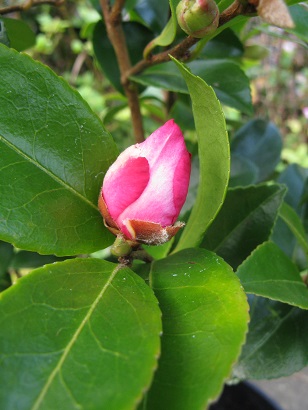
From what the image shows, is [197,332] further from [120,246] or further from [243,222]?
[243,222]

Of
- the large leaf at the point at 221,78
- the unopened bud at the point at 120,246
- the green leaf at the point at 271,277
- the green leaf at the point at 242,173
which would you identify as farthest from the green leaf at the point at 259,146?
the unopened bud at the point at 120,246

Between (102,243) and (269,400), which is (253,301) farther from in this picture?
(269,400)

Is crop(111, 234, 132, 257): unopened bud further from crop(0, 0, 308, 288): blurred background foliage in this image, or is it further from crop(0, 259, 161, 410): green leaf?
crop(0, 0, 308, 288): blurred background foliage

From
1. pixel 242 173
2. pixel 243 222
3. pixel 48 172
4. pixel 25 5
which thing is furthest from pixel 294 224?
pixel 25 5

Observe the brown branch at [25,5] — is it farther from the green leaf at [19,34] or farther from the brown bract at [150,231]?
the brown bract at [150,231]

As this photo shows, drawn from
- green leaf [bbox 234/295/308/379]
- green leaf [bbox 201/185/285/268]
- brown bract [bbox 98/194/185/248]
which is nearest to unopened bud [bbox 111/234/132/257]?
brown bract [bbox 98/194/185/248]

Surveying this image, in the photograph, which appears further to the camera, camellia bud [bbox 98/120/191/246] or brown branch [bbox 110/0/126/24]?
brown branch [bbox 110/0/126/24]
